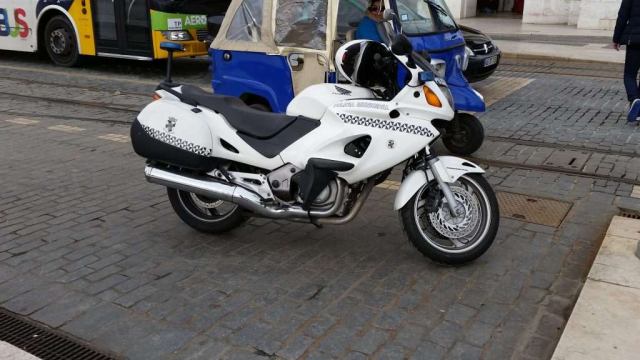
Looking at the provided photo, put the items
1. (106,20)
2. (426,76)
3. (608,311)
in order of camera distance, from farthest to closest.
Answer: (106,20)
(426,76)
(608,311)

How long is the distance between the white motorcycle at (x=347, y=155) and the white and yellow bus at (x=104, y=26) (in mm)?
8236

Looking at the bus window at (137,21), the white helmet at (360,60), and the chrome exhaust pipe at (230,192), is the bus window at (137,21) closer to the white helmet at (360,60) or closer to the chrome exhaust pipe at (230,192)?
the chrome exhaust pipe at (230,192)

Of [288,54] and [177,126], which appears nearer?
[177,126]

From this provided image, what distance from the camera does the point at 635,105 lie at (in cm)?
826

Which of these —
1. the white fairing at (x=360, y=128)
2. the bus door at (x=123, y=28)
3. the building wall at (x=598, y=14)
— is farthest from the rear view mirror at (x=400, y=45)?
the building wall at (x=598, y=14)

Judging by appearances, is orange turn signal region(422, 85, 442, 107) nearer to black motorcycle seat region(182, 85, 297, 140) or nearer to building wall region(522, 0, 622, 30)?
black motorcycle seat region(182, 85, 297, 140)

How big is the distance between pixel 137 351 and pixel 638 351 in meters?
2.49

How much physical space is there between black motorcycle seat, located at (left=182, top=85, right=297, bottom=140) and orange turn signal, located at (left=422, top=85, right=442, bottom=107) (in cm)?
86

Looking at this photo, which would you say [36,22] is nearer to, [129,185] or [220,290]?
[129,185]

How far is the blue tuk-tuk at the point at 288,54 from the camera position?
688 cm

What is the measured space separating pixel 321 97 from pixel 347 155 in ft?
1.39

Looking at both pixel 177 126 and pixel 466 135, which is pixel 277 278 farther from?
pixel 466 135

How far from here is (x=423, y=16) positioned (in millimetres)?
8078

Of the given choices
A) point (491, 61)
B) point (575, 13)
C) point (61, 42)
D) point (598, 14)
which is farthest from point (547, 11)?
point (61, 42)
